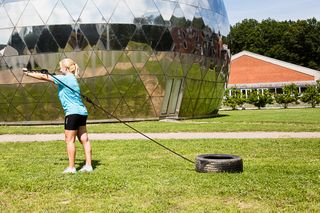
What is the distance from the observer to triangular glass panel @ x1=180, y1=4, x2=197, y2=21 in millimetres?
21359

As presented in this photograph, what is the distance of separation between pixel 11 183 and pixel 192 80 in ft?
56.1

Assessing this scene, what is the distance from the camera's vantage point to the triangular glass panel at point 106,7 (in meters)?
19.4

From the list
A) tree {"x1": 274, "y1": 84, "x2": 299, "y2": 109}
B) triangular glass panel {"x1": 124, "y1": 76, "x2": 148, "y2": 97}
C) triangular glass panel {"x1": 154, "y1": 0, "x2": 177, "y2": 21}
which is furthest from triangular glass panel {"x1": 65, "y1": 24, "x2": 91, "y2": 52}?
tree {"x1": 274, "y1": 84, "x2": 299, "y2": 109}

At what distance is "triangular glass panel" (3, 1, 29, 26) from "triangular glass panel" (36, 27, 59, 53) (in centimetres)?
163

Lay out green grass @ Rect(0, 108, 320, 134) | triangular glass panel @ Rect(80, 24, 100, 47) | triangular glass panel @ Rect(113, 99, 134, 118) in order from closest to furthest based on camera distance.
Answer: green grass @ Rect(0, 108, 320, 134) < triangular glass panel @ Rect(80, 24, 100, 47) < triangular glass panel @ Rect(113, 99, 134, 118)

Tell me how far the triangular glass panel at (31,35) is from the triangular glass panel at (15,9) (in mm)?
737

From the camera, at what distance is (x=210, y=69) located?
2377 centimetres

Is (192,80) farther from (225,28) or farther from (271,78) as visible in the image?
(271,78)

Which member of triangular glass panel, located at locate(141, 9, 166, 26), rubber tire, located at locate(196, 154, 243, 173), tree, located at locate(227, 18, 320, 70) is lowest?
rubber tire, located at locate(196, 154, 243, 173)

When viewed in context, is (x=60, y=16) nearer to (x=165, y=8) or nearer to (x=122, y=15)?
(x=122, y=15)

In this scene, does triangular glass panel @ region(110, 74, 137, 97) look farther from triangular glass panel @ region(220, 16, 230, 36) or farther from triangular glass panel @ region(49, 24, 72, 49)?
triangular glass panel @ region(220, 16, 230, 36)

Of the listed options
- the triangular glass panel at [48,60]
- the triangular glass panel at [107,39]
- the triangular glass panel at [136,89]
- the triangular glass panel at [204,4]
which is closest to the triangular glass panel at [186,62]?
the triangular glass panel at [136,89]

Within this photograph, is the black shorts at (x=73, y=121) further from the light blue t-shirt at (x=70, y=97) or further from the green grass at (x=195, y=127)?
the green grass at (x=195, y=127)

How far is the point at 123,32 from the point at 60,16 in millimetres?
3007
